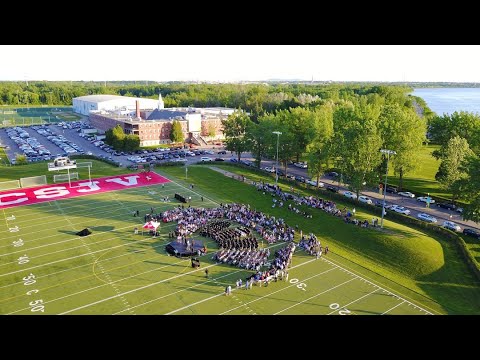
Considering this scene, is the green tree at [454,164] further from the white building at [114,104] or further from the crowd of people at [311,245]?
the white building at [114,104]

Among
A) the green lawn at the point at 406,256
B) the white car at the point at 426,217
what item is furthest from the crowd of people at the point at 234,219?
the white car at the point at 426,217

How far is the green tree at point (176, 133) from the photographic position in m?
88.9

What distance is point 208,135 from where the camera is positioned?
100250 millimetres

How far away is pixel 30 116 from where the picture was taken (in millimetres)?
151250

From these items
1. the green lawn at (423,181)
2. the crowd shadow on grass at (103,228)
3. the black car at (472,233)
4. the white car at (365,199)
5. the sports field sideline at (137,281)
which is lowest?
the sports field sideline at (137,281)

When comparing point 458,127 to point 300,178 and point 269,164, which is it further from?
point 269,164

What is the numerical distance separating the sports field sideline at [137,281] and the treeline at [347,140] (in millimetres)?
18029

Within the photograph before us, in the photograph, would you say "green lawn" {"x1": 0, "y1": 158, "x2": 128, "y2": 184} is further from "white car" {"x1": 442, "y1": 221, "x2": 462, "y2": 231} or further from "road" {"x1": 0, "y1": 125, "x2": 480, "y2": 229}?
"white car" {"x1": 442, "y1": 221, "x2": 462, "y2": 231}

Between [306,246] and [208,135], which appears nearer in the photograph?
[306,246]

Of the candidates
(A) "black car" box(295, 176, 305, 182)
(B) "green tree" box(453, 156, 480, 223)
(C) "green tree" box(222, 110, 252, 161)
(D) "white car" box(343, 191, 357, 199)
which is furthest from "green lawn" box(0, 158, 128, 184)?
(B) "green tree" box(453, 156, 480, 223)
